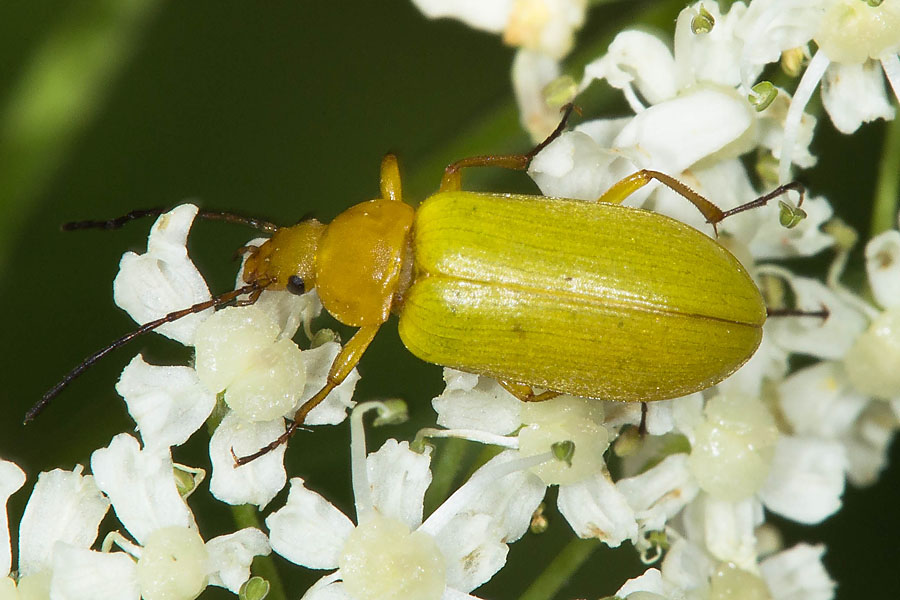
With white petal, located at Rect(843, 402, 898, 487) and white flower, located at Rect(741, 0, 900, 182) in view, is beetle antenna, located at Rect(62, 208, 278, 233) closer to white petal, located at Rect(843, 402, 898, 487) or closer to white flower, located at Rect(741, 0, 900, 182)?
white flower, located at Rect(741, 0, 900, 182)

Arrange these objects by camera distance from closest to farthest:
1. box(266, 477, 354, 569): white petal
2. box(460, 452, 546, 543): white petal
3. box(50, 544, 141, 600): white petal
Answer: box(50, 544, 141, 600): white petal, box(266, 477, 354, 569): white petal, box(460, 452, 546, 543): white petal

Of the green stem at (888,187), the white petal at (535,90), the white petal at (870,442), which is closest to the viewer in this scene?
the green stem at (888,187)

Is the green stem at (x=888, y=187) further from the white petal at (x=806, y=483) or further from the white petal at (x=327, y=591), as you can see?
the white petal at (x=327, y=591)

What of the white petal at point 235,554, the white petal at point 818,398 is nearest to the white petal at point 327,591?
the white petal at point 235,554

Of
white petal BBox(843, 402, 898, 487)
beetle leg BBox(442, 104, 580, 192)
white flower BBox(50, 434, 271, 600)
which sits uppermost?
beetle leg BBox(442, 104, 580, 192)

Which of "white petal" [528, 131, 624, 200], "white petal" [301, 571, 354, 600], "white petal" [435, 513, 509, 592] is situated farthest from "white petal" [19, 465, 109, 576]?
"white petal" [528, 131, 624, 200]

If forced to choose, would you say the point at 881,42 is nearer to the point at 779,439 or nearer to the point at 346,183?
the point at 779,439
